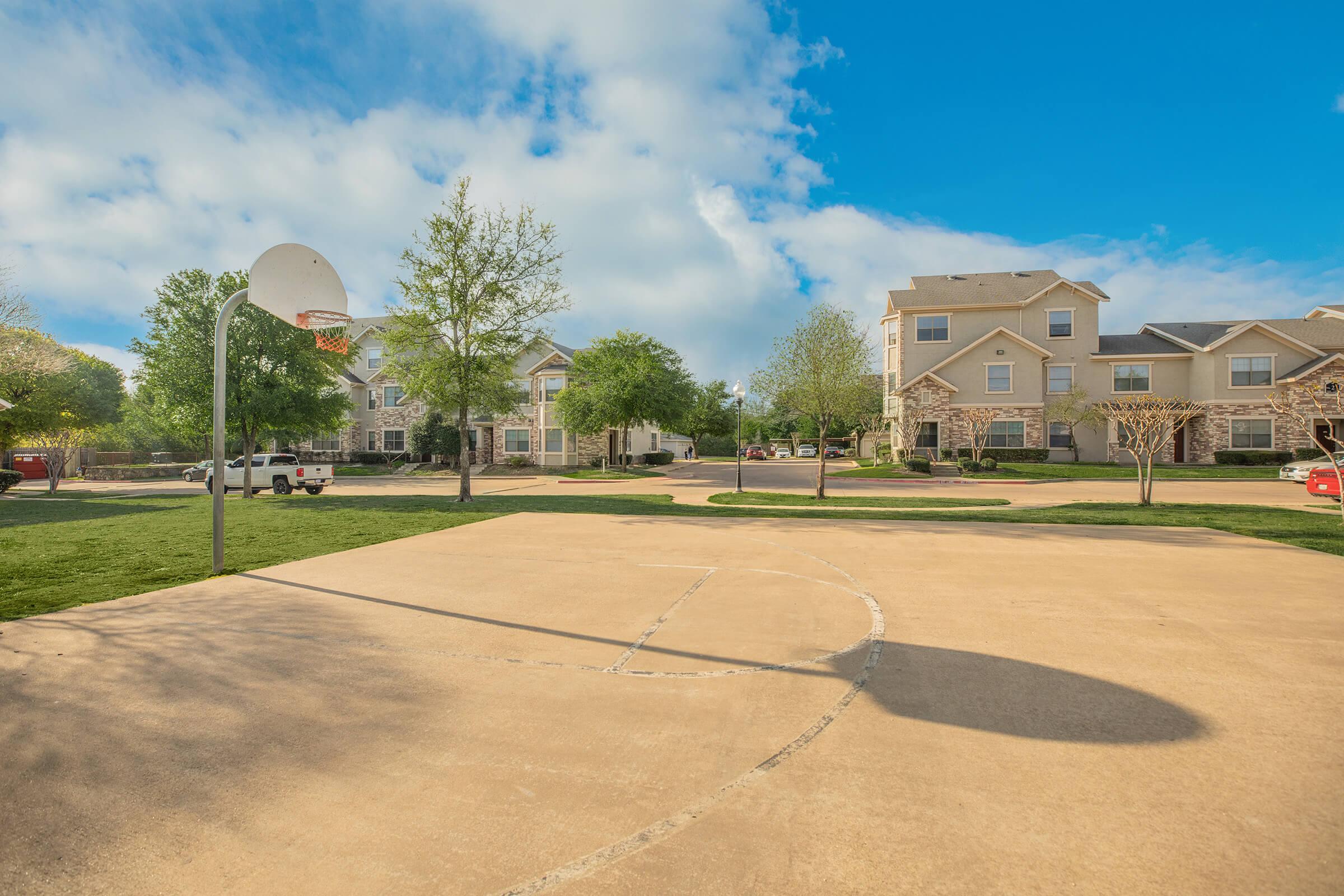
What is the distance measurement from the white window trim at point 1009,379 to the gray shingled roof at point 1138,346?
6.11 m

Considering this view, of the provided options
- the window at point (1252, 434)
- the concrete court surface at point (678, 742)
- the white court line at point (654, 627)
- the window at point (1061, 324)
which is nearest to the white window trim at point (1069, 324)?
the window at point (1061, 324)

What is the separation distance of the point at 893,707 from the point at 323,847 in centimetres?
350

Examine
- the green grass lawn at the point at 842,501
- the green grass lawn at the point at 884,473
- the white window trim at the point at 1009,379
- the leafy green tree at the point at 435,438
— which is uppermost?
the white window trim at the point at 1009,379

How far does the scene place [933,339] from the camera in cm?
3934

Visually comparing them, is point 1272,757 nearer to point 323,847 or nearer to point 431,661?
point 323,847

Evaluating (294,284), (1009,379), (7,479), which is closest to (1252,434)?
(1009,379)

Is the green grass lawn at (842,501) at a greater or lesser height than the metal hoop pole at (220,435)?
lesser

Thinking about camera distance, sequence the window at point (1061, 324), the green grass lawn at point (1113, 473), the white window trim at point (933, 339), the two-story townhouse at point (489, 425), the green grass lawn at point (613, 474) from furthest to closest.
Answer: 1. the two-story townhouse at point (489, 425)
2. the white window trim at point (933, 339)
3. the window at point (1061, 324)
4. the green grass lawn at point (613, 474)
5. the green grass lawn at point (1113, 473)

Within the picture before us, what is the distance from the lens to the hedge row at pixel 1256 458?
3372cm

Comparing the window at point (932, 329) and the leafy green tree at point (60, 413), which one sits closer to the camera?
the leafy green tree at point (60, 413)

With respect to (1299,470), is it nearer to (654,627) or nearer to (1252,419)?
(1252,419)

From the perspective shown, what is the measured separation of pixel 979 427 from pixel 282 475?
35.2m

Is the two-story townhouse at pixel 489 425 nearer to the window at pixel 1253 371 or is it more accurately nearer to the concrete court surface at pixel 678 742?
the concrete court surface at pixel 678 742

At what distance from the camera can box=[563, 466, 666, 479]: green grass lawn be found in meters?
35.3
